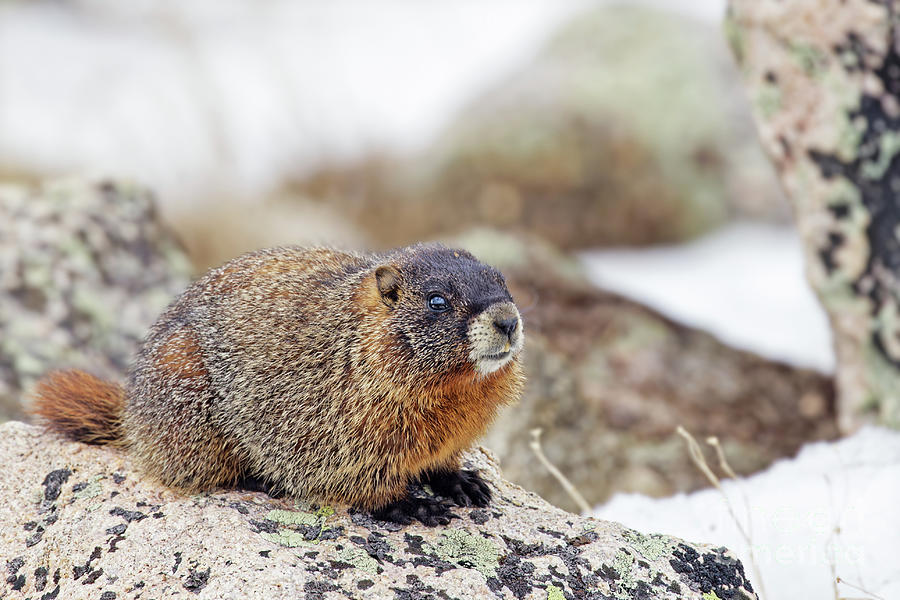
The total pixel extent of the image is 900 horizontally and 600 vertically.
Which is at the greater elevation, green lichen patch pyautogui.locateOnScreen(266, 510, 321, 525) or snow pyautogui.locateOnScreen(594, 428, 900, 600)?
green lichen patch pyautogui.locateOnScreen(266, 510, 321, 525)

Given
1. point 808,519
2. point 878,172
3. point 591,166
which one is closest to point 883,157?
point 878,172

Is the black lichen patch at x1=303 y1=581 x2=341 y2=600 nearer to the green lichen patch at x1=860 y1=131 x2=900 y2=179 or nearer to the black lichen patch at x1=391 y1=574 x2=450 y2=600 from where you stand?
the black lichen patch at x1=391 y1=574 x2=450 y2=600

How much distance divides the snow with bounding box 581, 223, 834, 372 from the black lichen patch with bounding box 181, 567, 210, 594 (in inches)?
251

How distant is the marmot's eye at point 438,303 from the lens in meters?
4.32

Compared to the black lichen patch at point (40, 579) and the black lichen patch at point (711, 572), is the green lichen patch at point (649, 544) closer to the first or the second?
the black lichen patch at point (711, 572)

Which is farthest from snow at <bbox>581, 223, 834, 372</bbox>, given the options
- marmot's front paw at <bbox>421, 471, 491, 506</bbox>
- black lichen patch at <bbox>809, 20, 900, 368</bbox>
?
marmot's front paw at <bbox>421, 471, 491, 506</bbox>

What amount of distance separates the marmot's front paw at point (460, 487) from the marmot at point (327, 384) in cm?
1

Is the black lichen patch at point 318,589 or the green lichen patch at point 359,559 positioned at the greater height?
the black lichen patch at point 318,589

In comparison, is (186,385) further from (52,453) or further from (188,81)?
(188,81)

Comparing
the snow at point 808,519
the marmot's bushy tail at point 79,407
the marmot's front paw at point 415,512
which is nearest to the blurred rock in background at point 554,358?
the snow at point 808,519

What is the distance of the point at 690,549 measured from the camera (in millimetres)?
4242

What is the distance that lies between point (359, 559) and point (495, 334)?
1.18 metres

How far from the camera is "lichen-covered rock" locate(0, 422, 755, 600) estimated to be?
379 cm

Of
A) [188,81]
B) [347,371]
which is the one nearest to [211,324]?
[347,371]
